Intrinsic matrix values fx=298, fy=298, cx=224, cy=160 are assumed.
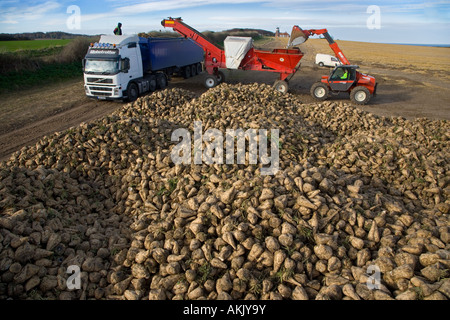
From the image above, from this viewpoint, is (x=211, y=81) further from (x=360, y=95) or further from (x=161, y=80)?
(x=360, y=95)

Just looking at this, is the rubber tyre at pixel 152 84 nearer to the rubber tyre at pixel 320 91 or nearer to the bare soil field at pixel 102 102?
the bare soil field at pixel 102 102

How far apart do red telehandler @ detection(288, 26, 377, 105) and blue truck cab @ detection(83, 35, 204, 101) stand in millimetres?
7945

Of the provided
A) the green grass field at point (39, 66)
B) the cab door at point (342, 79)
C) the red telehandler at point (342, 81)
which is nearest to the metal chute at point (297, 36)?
the red telehandler at point (342, 81)

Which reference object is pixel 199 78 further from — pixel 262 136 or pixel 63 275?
pixel 63 275

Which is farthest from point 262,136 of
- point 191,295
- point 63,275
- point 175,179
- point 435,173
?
point 63,275

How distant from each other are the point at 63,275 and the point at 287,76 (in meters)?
15.7

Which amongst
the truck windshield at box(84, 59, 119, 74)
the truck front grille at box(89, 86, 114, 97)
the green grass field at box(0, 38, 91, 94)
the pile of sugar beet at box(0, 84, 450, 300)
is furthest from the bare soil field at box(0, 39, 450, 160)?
the pile of sugar beet at box(0, 84, 450, 300)

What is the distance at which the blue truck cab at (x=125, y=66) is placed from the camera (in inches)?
569

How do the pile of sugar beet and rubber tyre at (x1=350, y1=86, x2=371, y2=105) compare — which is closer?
the pile of sugar beet

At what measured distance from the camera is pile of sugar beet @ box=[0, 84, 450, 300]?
3.83 m

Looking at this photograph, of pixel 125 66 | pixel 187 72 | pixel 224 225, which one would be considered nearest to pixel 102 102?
pixel 125 66

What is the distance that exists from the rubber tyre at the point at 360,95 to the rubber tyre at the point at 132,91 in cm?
1149

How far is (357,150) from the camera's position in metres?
7.45

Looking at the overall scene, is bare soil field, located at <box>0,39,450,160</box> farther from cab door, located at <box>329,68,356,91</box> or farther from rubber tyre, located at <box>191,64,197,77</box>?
cab door, located at <box>329,68,356,91</box>
